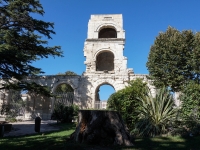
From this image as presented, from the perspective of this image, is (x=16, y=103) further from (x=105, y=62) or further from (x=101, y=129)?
(x=101, y=129)

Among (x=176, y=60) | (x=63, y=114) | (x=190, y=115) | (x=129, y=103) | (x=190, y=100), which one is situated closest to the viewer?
(x=190, y=115)

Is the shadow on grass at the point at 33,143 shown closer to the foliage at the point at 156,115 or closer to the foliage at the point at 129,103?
the foliage at the point at 156,115

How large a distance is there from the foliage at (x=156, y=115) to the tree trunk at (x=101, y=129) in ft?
7.33

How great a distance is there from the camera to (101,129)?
18.1 ft

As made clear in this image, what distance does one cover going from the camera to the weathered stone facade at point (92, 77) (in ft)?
60.7

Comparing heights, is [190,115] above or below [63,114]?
above

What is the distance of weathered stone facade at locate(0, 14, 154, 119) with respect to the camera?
18.5 m

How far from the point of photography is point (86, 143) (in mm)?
5242

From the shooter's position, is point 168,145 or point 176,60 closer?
point 168,145

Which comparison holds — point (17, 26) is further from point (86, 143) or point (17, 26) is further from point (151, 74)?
point (151, 74)

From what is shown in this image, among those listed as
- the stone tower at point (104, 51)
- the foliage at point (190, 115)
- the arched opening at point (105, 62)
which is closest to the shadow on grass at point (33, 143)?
the foliage at point (190, 115)

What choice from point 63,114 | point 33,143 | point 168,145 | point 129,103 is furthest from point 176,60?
point 33,143

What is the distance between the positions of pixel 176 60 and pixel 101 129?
11.7 meters

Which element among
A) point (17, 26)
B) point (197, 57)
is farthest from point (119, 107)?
point (197, 57)
